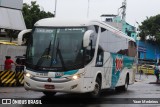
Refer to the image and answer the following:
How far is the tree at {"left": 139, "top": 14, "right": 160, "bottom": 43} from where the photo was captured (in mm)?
77938

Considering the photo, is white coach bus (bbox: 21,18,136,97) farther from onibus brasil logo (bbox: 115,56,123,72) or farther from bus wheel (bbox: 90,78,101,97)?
onibus brasil logo (bbox: 115,56,123,72)

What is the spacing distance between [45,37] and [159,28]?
219ft

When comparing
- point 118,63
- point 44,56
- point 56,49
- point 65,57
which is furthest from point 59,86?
point 118,63

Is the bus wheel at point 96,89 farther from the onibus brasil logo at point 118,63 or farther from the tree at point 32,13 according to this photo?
the tree at point 32,13

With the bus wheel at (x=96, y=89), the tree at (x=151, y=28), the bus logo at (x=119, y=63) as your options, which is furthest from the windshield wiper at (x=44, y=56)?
the tree at (x=151, y=28)

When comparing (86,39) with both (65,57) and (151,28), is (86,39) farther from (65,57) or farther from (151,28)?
(151,28)

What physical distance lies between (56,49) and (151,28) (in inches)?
2610

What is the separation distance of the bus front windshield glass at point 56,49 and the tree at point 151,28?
2557 inches

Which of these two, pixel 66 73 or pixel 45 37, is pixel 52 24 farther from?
pixel 66 73

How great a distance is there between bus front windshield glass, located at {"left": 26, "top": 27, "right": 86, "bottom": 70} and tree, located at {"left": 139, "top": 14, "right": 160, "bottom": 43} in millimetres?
64946

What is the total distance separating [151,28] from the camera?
78125mm

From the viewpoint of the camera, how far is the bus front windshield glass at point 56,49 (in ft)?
44.5

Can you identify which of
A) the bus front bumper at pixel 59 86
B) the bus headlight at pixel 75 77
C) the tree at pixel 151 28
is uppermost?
the tree at pixel 151 28

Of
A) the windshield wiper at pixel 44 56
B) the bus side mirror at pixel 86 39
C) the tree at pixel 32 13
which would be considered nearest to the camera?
the bus side mirror at pixel 86 39
